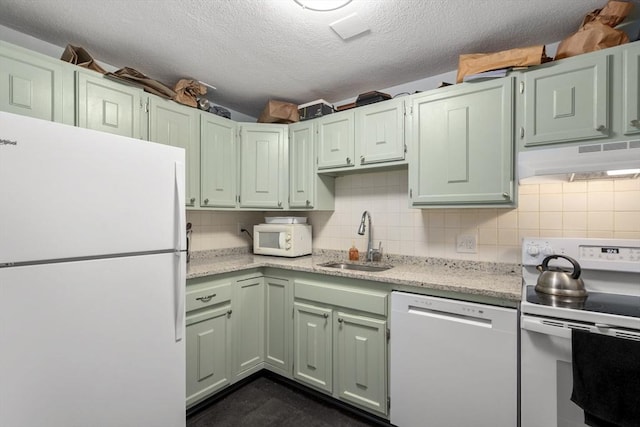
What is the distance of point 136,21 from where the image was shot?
1.67 metres

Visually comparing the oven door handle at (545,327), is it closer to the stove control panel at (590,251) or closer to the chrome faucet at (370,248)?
the stove control panel at (590,251)

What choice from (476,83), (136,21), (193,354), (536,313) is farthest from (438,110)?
(193,354)

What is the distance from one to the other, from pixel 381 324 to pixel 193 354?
47.0 inches

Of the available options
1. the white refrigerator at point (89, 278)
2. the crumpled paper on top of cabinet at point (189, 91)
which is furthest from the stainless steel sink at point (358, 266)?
the crumpled paper on top of cabinet at point (189, 91)

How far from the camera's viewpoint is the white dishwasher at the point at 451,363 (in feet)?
4.83

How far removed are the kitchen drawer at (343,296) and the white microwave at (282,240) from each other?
473mm

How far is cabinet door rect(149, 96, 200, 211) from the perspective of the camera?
204 cm

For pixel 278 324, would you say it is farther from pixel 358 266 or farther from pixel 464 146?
pixel 464 146

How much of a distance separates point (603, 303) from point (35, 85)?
114 inches

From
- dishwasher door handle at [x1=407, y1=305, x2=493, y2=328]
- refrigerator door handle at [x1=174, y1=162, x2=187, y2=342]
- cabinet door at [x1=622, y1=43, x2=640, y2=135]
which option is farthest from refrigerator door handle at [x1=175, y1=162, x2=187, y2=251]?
cabinet door at [x1=622, y1=43, x2=640, y2=135]

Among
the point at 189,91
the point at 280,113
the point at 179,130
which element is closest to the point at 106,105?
the point at 179,130

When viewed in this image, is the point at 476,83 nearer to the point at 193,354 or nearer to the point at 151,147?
the point at 151,147

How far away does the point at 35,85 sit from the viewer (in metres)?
1.54

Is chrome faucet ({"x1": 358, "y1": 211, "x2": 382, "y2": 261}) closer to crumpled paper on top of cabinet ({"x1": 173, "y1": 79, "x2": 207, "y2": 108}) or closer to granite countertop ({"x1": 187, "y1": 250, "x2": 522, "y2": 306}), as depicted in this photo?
granite countertop ({"x1": 187, "y1": 250, "x2": 522, "y2": 306})
